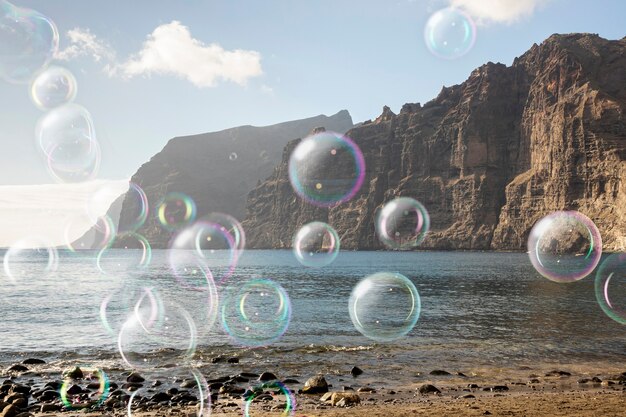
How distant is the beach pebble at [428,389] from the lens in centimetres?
1892

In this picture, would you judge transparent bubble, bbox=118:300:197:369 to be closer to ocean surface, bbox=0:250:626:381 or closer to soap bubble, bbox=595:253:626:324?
ocean surface, bbox=0:250:626:381

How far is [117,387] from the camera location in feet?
64.5

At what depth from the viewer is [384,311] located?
45719 millimetres

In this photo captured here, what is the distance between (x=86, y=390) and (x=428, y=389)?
44.0 feet

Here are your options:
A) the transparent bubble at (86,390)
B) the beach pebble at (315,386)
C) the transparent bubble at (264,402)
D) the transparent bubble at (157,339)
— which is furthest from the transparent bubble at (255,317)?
the beach pebble at (315,386)

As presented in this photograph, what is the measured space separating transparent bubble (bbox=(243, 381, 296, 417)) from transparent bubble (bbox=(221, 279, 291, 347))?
10390mm

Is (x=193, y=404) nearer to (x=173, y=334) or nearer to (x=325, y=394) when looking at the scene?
(x=325, y=394)

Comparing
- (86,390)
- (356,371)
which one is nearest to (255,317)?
(356,371)

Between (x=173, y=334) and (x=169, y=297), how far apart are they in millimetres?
28650

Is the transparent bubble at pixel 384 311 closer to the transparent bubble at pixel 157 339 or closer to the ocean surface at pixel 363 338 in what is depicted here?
the ocean surface at pixel 363 338

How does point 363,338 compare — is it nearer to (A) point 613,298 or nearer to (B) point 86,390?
(B) point 86,390

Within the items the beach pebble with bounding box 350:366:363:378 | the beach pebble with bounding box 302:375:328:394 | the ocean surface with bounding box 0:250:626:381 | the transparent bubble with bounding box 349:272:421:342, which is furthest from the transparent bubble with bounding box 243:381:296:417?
the transparent bubble with bounding box 349:272:421:342

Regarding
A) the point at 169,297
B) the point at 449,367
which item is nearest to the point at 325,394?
the point at 449,367

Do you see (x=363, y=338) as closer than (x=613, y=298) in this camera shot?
Yes
